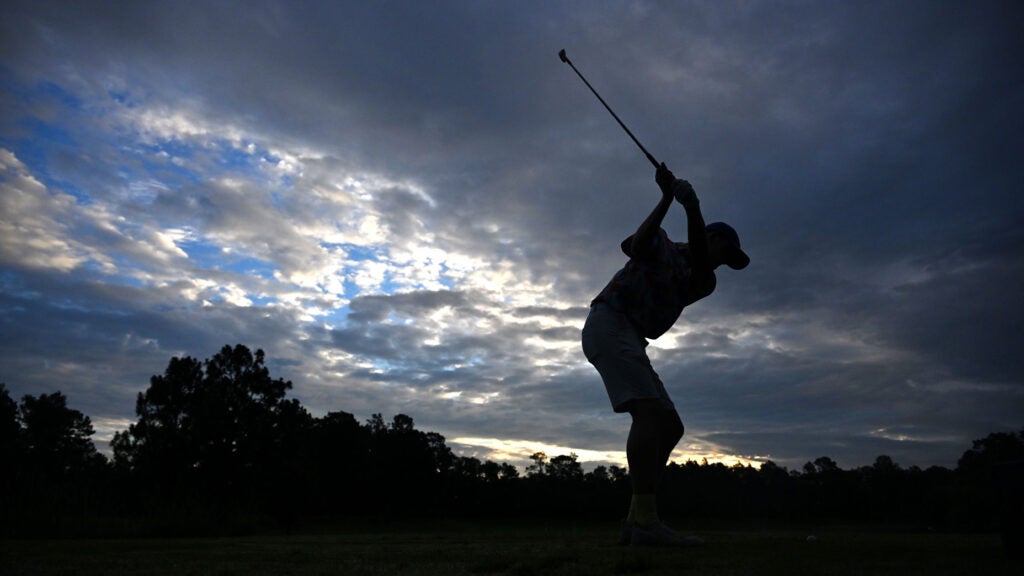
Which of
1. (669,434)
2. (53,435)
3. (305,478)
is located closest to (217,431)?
(305,478)

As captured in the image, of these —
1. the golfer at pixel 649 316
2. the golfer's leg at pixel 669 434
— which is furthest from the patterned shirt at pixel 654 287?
the golfer's leg at pixel 669 434

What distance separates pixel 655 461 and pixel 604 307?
1164 millimetres

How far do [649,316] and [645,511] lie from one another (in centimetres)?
138

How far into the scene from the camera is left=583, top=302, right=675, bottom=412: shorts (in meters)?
4.30

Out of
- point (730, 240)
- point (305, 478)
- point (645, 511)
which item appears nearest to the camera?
point (645, 511)

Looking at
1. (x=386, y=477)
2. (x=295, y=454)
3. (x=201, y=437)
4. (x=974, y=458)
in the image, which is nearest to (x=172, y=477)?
(x=201, y=437)

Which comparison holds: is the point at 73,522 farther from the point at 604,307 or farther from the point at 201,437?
the point at 201,437

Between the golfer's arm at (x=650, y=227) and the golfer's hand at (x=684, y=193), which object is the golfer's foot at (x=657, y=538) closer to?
the golfer's arm at (x=650, y=227)

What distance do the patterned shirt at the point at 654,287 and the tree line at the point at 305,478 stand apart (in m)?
8.30

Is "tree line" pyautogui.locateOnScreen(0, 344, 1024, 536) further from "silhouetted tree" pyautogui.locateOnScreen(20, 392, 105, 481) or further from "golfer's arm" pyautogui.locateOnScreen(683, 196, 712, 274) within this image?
"golfer's arm" pyautogui.locateOnScreen(683, 196, 712, 274)

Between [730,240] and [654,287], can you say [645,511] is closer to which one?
[654,287]

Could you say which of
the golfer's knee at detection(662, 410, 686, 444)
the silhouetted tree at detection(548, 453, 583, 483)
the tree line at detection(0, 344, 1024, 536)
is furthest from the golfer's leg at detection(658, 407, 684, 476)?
the silhouetted tree at detection(548, 453, 583, 483)

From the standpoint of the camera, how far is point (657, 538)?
13.0 ft

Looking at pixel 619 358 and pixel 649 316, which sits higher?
pixel 649 316
